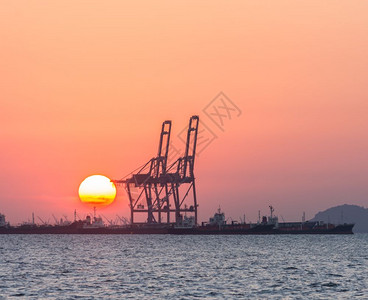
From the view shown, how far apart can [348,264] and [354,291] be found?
37.0 m

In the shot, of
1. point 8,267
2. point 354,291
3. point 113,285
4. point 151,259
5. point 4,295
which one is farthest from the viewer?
point 151,259

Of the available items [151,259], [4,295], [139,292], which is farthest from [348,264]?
[4,295]

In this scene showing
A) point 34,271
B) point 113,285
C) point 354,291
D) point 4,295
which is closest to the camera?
point 4,295

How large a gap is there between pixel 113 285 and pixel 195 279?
31.8 feet

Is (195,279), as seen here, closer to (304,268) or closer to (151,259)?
(304,268)

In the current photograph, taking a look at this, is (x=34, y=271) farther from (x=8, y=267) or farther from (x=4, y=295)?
(x=4, y=295)

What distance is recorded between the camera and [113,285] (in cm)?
7756

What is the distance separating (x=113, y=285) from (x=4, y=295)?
12566 millimetres

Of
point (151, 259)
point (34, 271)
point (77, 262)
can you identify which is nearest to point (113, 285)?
point (34, 271)

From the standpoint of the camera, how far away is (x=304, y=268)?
101 m

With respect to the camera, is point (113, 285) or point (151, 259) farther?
point (151, 259)

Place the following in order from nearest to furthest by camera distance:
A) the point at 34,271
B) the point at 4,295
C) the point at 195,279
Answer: the point at 4,295, the point at 195,279, the point at 34,271

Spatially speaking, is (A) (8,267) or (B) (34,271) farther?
(A) (8,267)

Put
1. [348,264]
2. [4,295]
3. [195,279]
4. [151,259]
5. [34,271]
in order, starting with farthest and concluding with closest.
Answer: [151,259] → [348,264] → [34,271] → [195,279] → [4,295]
